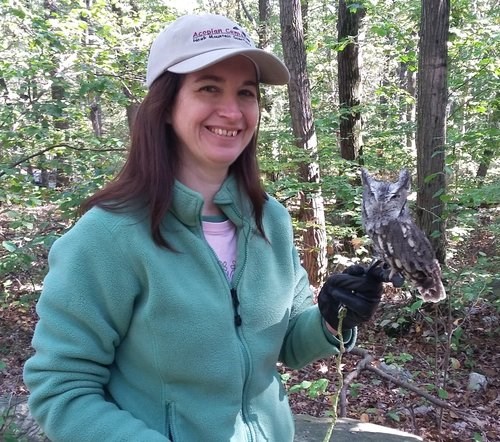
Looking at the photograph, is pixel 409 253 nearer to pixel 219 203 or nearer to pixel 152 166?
pixel 219 203

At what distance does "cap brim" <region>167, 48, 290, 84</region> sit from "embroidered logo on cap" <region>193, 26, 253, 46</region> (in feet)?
0.20

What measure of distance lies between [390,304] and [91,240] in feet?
14.6

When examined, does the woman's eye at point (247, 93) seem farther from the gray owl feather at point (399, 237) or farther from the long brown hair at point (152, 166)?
the gray owl feather at point (399, 237)

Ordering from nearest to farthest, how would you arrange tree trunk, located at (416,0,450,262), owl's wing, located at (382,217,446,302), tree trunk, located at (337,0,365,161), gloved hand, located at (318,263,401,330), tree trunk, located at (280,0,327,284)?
gloved hand, located at (318,263,401,330) → owl's wing, located at (382,217,446,302) → tree trunk, located at (416,0,450,262) → tree trunk, located at (280,0,327,284) → tree trunk, located at (337,0,365,161)

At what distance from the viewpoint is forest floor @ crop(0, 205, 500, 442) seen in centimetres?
362

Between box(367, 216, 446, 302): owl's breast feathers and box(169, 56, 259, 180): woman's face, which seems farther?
box(367, 216, 446, 302): owl's breast feathers

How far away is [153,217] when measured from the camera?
1.18 m

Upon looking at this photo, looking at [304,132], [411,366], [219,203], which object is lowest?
[411,366]

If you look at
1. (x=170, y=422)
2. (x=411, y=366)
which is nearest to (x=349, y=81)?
(x=411, y=366)

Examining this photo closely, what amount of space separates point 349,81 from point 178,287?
6.51 metres

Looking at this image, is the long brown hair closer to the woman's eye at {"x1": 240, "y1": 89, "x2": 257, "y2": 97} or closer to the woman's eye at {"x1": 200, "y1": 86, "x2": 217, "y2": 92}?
the woman's eye at {"x1": 200, "y1": 86, "x2": 217, "y2": 92}

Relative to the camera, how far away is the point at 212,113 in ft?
4.11

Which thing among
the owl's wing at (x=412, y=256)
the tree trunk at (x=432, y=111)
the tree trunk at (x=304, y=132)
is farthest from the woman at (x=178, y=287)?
the tree trunk at (x=304, y=132)

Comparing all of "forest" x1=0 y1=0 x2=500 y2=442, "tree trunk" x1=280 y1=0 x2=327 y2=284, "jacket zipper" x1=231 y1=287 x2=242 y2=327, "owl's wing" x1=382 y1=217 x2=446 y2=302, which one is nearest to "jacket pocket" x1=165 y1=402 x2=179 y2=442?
"jacket zipper" x1=231 y1=287 x2=242 y2=327
